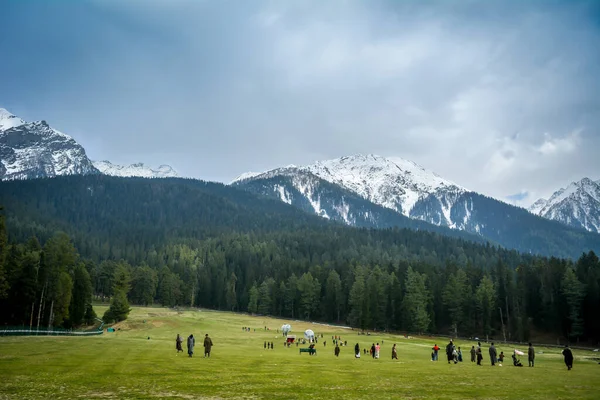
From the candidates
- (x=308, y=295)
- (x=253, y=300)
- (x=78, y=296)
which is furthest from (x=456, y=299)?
Answer: (x=78, y=296)

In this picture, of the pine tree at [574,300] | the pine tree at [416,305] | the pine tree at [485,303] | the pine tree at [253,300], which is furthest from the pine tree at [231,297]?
the pine tree at [574,300]

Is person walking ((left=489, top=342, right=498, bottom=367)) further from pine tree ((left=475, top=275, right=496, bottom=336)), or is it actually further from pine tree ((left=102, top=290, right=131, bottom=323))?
pine tree ((left=102, top=290, right=131, bottom=323))

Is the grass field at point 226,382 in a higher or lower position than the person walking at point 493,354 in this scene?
higher

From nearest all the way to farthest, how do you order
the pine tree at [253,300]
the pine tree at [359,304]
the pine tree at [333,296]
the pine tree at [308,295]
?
the pine tree at [359,304] → the pine tree at [333,296] → the pine tree at [308,295] → the pine tree at [253,300]

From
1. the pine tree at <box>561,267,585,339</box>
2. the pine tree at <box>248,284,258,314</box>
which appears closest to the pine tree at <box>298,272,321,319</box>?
the pine tree at <box>248,284,258,314</box>

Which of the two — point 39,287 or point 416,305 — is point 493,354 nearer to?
point 39,287

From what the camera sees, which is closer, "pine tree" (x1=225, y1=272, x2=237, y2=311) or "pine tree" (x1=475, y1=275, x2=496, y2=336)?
"pine tree" (x1=475, y1=275, x2=496, y2=336)

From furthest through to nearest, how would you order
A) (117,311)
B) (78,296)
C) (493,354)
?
(117,311) → (78,296) → (493,354)

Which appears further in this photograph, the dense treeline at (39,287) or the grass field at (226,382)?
the dense treeline at (39,287)

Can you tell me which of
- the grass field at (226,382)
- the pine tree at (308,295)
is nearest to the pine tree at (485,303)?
the pine tree at (308,295)

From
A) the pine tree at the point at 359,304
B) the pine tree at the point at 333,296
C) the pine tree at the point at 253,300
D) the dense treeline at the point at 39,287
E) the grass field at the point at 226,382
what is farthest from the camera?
the pine tree at the point at 253,300

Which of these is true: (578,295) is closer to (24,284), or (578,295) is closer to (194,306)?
(24,284)

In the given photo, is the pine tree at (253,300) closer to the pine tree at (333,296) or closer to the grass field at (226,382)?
the pine tree at (333,296)

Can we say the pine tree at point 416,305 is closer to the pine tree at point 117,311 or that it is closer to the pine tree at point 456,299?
the pine tree at point 456,299
